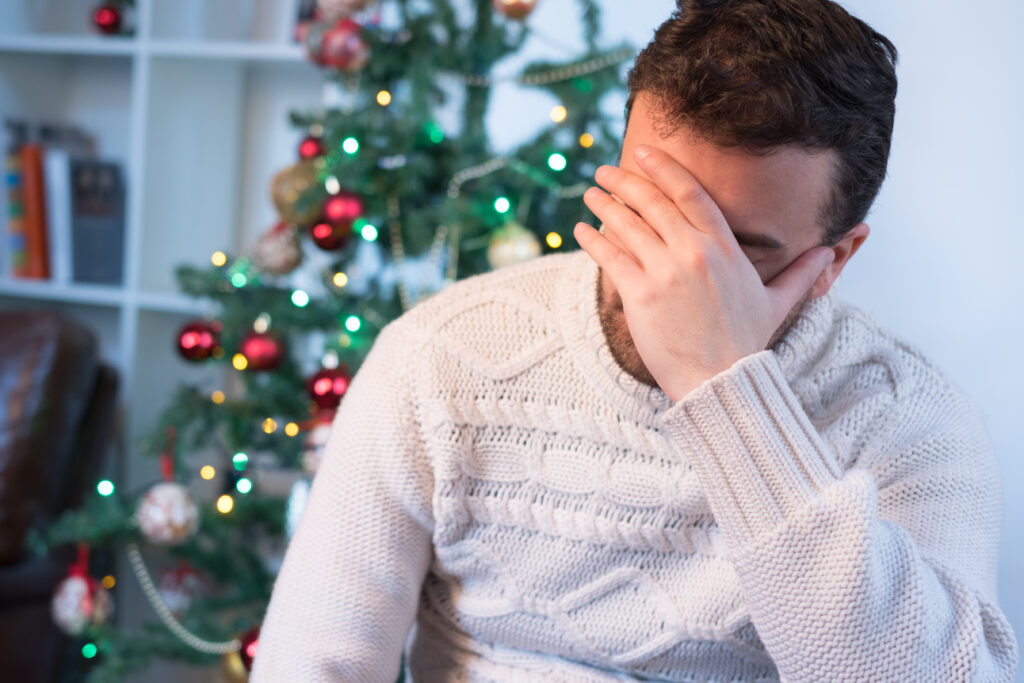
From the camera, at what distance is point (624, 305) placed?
1001 mm

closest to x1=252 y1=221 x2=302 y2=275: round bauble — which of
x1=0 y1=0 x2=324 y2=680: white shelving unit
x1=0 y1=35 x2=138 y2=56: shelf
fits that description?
x1=0 y1=0 x2=324 y2=680: white shelving unit

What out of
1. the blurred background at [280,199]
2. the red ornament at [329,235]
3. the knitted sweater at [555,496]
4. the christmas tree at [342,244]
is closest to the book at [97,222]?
the blurred background at [280,199]

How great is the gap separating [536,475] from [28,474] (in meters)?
1.35

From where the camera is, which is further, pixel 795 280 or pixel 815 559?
pixel 795 280

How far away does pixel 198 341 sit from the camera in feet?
6.12

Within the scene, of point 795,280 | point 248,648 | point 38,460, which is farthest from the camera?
point 38,460

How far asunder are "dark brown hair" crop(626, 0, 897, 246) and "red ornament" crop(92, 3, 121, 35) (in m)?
1.90

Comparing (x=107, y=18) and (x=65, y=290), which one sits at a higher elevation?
(x=107, y=18)

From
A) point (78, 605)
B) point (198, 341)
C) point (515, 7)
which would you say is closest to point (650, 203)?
point (515, 7)

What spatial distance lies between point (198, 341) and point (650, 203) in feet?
3.90

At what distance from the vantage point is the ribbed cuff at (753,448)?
0.94 m

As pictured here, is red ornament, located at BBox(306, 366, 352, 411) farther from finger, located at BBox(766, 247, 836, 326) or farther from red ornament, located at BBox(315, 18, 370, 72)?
finger, located at BBox(766, 247, 836, 326)

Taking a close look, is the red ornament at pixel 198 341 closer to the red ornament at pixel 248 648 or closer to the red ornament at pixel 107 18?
the red ornament at pixel 248 648

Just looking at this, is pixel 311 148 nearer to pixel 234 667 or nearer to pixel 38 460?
pixel 38 460
